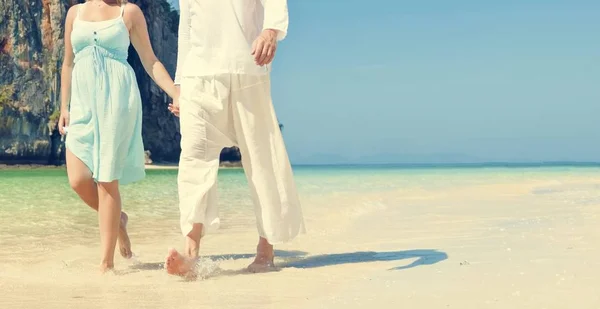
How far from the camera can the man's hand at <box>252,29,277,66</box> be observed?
3.31 meters

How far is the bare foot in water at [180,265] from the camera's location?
3.26 metres

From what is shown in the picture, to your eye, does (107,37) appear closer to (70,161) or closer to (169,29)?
(70,161)

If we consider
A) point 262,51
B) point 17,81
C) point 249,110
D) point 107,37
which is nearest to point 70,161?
point 107,37

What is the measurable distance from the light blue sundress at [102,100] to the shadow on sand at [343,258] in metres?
0.67

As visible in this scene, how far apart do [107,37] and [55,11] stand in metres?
42.2

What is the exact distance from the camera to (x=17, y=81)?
4181 cm

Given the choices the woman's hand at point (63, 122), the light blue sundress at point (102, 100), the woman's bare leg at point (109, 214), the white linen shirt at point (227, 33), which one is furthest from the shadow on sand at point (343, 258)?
the white linen shirt at point (227, 33)

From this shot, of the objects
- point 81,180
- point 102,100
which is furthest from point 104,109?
point 81,180

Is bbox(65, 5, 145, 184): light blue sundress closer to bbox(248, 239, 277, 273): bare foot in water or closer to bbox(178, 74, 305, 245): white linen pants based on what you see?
bbox(178, 74, 305, 245): white linen pants

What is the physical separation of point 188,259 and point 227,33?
114 cm

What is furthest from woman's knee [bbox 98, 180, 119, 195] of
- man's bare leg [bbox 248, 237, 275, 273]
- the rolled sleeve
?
the rolled sleeve

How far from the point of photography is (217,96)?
3.51 m

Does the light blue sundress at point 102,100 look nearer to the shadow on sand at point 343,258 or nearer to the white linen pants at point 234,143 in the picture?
the white linen pants at point 234,143

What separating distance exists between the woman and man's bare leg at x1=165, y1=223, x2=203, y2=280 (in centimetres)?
49
